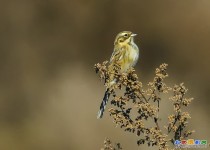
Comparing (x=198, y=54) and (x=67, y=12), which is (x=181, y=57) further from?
(x=67, y=12)

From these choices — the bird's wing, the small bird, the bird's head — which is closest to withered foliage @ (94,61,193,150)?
the small bird

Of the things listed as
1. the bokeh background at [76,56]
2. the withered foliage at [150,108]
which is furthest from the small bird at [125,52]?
the bokeh background at [76,56]

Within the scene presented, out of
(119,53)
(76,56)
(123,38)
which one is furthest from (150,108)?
(76,56)

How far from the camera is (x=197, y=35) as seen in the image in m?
18.5

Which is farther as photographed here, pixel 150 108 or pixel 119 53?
pixel 119 53

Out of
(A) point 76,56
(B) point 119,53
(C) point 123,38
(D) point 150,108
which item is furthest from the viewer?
(A) point 76,56

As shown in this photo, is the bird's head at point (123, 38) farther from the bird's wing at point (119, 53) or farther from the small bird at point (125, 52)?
the bird's wing at point (119, 53)

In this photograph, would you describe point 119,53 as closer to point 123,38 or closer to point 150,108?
point 123,38

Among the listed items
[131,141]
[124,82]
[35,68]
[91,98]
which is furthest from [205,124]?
[124,82]

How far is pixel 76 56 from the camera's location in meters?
19.1

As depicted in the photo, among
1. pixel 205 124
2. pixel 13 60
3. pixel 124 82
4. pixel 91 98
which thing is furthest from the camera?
pixel 13 60

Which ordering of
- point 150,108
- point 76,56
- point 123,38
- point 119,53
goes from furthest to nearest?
point 76,56 → point 123,38 → point 119,53 → point 150,108

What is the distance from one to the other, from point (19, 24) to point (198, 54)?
3941mm

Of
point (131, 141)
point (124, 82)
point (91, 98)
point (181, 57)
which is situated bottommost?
point (124, 82)
